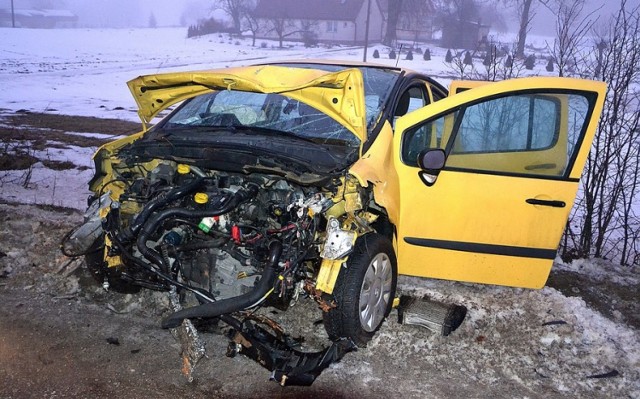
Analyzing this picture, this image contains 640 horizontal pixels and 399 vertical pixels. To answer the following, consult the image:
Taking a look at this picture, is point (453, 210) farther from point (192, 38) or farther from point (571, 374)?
point (192, 38)

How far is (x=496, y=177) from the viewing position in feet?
12.5

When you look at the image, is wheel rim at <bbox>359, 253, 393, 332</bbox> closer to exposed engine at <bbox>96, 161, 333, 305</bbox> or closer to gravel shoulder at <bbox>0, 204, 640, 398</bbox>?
gravel shoulder at <bbox>0, 204, 640, 398</bbox>

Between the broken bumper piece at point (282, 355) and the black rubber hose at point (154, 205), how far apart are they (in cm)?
89

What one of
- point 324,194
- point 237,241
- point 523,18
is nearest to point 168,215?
point 237,241

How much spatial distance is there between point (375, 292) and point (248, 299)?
0.97 m

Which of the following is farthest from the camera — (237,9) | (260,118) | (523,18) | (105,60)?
(237,9)

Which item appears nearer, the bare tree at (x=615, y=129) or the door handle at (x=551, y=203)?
the door handle at (x=551, y=203)

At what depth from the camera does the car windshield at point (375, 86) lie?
4.03 m

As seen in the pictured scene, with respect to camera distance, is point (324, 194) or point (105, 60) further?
point (105, 60)

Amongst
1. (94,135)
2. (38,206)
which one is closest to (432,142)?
(38,206)

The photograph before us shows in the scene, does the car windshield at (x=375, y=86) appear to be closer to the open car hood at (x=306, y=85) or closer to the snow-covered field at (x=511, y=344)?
the open car hood at (x=306, y=85)

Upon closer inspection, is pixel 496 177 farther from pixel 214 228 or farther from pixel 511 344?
pixel 214 228

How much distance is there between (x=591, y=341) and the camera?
12.4 feet

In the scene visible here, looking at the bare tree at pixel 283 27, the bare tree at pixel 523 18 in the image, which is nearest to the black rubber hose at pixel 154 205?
the bare tree at pixel 523 18
